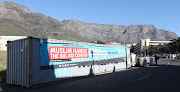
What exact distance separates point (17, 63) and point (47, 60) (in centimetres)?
191

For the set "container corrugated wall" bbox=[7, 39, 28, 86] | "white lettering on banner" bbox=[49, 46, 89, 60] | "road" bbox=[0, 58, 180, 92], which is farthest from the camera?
"white lettering on banner" bbox=[49, 46, 89, 60]

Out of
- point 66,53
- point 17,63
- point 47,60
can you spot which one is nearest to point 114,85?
point 47,60

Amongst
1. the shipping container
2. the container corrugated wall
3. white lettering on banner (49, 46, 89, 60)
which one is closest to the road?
the container corrugated wall

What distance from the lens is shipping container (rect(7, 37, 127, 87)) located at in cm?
1145

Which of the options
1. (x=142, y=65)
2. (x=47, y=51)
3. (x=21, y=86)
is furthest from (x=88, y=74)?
(x=142, y=65)

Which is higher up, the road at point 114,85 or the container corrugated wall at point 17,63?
the container corrugated wall at point 17,63

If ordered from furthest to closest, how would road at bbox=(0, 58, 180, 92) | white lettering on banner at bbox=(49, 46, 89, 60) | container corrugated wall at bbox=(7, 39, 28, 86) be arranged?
white lettering on banner at bbox=(49, 46, 89, 60)
container corrugated wall at bbox=(7, 39, 28, 86)
road at bbox=(0, 58, 180, 92)

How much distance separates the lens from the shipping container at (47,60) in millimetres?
11453

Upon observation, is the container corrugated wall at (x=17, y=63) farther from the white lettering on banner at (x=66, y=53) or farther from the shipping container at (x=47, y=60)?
the white lettering on banner at (x=66, y=53)

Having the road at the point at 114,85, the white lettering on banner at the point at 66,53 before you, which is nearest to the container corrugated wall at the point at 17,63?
the road at the point at 114,85

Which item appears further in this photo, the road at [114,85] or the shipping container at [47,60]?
the shipping container at [47,60]

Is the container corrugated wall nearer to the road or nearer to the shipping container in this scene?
the shipping container

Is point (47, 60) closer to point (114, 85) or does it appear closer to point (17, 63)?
point (17, 63)

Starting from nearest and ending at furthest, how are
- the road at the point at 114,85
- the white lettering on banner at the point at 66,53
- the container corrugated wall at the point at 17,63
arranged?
the road at the point at 114,85, the container corrugated wall at the point at 17,63, the white lettering on banner at the point at 66,53
